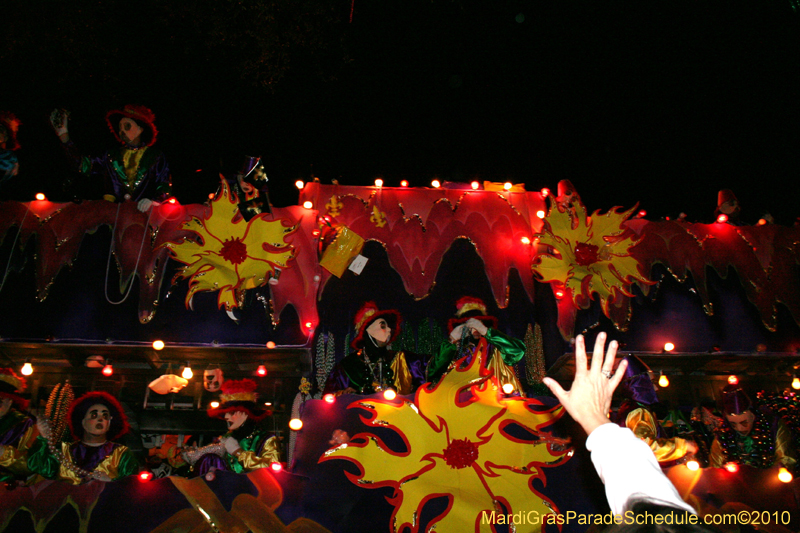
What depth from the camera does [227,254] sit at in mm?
4367

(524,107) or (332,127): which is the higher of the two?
(524,107)

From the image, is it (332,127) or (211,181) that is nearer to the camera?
(211,181)

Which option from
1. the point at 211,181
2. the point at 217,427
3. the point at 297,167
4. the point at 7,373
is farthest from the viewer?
the point at 297,167

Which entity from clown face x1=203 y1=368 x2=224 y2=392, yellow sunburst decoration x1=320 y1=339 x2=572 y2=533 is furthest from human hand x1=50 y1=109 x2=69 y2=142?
yellow sunburst decoration x1=320 y1=339 x2=572 y2=533

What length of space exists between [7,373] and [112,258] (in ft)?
3.71

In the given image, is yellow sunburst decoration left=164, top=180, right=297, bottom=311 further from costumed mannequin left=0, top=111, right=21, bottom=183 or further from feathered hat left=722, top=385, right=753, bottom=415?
feathered hat left=722, top=385, right=753, bottom=415

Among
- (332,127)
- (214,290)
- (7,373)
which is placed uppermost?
(332,127)

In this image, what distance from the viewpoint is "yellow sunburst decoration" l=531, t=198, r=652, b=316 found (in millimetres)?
4609

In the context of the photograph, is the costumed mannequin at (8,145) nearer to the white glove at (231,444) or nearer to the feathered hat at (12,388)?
the feathered hat at (12,388)

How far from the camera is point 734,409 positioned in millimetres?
4301

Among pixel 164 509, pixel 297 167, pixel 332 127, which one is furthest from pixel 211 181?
pixel 164 509

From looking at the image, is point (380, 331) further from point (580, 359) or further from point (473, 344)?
point (580, 359)

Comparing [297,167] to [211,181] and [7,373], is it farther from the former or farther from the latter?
[7,373]

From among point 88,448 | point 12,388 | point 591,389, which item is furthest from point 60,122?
point 591,389
